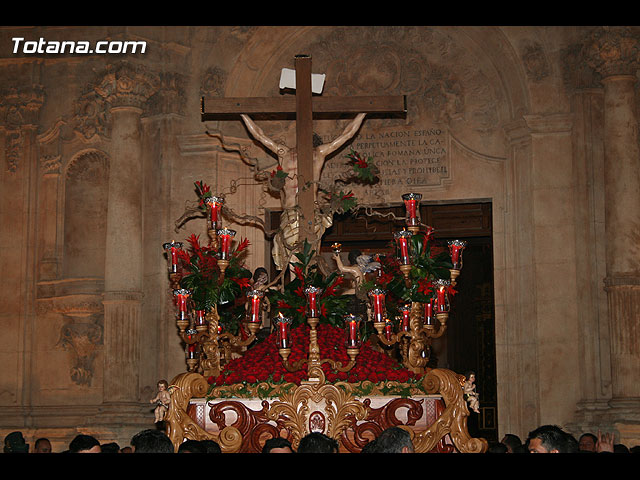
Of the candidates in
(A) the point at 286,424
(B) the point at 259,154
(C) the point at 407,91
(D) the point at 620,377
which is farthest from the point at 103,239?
(D) the point at 620,377

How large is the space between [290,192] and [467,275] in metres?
6.15

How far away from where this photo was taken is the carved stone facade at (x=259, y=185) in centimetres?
1191

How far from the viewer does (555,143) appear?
483 inches

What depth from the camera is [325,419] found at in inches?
318

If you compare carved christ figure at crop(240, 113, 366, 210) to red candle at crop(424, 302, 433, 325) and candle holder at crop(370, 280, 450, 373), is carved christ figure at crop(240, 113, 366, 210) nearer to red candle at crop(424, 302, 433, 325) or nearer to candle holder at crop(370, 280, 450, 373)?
candle holder at crop(370, 280, 450, 373)

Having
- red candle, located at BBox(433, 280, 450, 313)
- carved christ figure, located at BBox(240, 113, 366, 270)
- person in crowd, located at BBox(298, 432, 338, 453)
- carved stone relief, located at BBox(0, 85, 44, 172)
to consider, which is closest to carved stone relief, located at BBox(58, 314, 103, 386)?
carved stone relief, located at BBox(0, 85, 44, 172)

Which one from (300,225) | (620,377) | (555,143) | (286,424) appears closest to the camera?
(286,424)

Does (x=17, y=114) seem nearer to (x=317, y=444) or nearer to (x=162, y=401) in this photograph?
(x=162, y=401)

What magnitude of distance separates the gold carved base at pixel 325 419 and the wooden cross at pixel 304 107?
213 centimetres

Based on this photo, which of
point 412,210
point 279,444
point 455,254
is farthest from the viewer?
point 412,210

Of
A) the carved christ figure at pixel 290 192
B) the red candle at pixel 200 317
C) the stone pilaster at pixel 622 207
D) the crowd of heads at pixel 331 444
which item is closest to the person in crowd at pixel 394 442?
the crowd of heads at pixel 331 444

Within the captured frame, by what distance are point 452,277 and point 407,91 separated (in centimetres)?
547

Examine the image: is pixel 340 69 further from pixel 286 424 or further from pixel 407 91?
pixel 286 424

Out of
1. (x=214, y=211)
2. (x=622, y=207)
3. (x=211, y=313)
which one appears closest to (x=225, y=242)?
(x=214, y=211)
